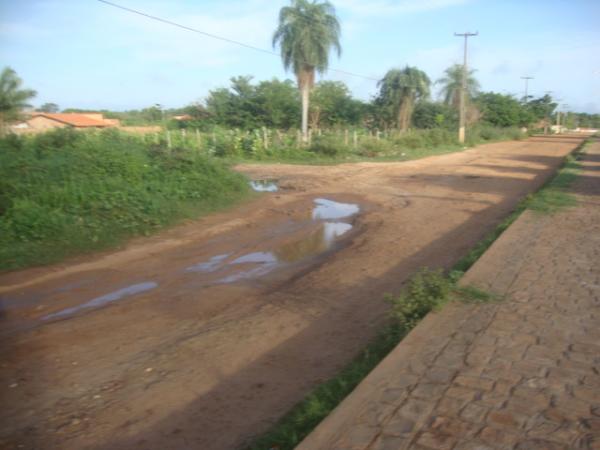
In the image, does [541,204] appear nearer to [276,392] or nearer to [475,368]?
[475,368]

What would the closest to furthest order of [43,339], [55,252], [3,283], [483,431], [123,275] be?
[483,431] < [43,339] < [3,283] < [123,275] < [55,252]

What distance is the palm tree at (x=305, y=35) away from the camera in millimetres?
28609

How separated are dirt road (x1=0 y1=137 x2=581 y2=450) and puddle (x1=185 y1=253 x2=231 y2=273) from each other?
1.8 inches

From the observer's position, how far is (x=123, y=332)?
5.28 m

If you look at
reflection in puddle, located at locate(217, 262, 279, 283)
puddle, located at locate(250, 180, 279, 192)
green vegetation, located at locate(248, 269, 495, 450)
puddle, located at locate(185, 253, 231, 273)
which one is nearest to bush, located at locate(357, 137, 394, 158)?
puddle, located at locate(250, 180, 279, 192)

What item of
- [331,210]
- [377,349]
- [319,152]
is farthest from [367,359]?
[319,152]

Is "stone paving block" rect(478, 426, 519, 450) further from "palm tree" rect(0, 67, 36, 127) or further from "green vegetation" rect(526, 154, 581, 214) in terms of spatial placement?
"palm tree" rect(0, 67, 36, 127)

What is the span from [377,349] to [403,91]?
37874mm

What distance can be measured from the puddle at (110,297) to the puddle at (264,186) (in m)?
8.46

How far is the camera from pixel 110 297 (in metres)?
6.41

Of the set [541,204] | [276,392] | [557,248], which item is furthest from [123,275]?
[541,204]

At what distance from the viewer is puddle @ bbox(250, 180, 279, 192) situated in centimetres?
1546

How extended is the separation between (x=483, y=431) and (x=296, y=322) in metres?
2.66

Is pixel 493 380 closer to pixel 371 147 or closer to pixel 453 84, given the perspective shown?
pixel 371 147
